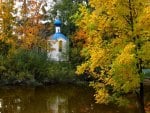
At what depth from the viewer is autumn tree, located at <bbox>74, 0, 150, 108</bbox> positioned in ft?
53.5

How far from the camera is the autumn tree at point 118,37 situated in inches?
642

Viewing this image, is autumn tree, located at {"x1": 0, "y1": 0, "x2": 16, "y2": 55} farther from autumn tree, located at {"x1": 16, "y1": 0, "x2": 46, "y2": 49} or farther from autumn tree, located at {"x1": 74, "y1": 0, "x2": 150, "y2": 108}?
autumn tree, located at {"x1": 74, "y1": 0, "x2": 150, "y2": 108}

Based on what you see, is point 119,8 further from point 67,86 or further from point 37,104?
point 67,86

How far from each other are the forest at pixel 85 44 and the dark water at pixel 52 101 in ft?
5.98

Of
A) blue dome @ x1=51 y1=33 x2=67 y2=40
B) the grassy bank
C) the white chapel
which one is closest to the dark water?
the grassy bank

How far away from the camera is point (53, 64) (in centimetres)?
4259

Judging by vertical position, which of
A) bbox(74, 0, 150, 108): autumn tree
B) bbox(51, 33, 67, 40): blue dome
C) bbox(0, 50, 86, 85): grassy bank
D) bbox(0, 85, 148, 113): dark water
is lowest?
bbox(0, 85, 148, 113): dark water

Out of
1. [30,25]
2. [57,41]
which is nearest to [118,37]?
[30,25]

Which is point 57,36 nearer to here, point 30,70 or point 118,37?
point 30,70

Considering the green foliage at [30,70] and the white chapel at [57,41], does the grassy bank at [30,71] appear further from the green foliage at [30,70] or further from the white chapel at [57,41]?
the white chapel at [57,41]

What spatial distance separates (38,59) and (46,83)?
9.46 ft

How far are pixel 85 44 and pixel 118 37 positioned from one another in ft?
73.6

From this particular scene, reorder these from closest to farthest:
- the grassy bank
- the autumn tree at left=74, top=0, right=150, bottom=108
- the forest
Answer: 1. the autumn tree at left=74, top=0, right=150, bottom=108
2. the forest
3. the grassy bank

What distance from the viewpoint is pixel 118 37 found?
684 inches
